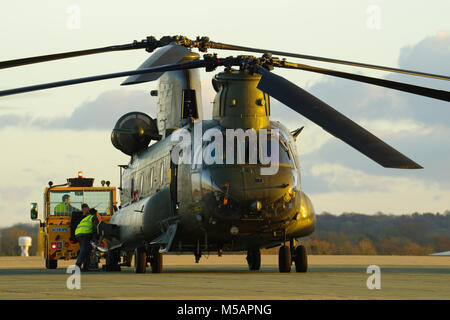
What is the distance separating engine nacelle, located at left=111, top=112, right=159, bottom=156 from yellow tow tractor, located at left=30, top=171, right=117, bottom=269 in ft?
12.2

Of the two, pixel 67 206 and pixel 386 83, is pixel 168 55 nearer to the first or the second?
pixel 386 83

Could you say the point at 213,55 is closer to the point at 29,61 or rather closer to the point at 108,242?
the point at 29,61

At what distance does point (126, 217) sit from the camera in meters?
22.2

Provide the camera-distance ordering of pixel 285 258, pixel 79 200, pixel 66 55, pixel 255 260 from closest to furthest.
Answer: pixel 66 55
pixel 285 258
pixel 255 260
pixel 79 200

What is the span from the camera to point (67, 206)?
2738 cm

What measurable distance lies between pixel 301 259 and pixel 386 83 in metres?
6.07

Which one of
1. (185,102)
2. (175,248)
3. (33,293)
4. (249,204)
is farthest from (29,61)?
(185,102)

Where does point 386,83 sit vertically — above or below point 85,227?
above

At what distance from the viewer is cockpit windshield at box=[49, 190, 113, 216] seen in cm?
2741

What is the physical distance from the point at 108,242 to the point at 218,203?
7860mm

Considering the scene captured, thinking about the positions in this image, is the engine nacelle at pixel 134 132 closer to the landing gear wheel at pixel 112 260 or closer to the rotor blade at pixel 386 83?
the landing gear wheel at pixel 112 260

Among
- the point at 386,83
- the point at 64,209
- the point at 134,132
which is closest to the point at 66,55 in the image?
the point at 386,83

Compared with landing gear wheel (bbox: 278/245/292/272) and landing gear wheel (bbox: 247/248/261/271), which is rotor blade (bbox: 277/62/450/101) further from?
landing gear wheel (bbox: 247/248/261/271)
